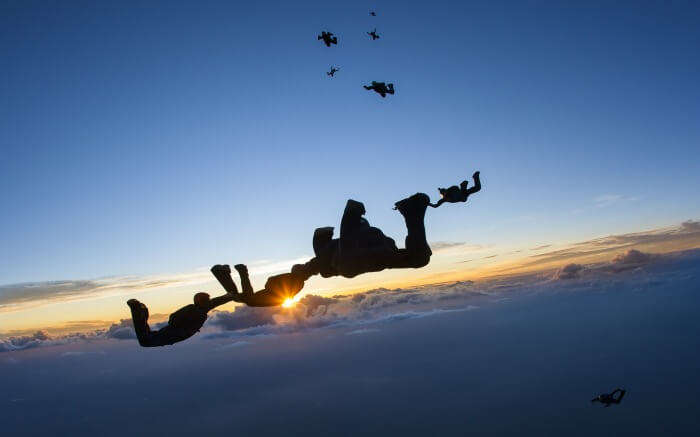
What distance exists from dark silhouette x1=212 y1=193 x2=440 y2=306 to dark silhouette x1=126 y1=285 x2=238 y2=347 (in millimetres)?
255

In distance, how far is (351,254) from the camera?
3.77m

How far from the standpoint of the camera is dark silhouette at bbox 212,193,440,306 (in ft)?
12.4

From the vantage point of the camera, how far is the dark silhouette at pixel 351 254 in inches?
149

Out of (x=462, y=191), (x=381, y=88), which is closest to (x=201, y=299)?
(x=462, y=191)

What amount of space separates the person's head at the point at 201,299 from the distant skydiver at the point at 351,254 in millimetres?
243

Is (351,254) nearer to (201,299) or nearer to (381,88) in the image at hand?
(201,299)

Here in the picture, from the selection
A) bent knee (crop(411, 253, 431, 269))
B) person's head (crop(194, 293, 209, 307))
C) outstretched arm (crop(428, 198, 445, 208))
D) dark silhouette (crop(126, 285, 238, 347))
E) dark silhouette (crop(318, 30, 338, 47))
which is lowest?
dark silhouette (crop(126, 285, 238, 347))

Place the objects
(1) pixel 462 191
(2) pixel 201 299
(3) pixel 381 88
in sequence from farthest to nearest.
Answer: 1. (3) pixel 381 88
2. (2) pixel 201 299
3. (1) pixel 462 191

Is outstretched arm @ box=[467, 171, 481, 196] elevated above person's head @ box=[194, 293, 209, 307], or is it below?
above

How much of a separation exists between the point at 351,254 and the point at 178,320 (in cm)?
211

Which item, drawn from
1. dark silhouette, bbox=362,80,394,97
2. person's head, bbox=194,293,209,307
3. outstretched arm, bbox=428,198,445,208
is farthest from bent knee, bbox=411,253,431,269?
dark silhouette, bbox=362,80,394,97

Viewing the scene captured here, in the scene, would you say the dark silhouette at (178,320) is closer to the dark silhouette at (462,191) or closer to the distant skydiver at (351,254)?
the distant skydiver at (351,254)

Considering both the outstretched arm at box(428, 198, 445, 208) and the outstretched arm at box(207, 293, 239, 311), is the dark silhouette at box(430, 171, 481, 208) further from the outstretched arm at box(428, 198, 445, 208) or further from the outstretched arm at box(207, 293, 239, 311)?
the outstretched arm at box(207, 293, 239, 311)

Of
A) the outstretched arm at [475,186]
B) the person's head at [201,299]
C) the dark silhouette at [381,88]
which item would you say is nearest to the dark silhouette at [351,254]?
the person's head at [201,299]
